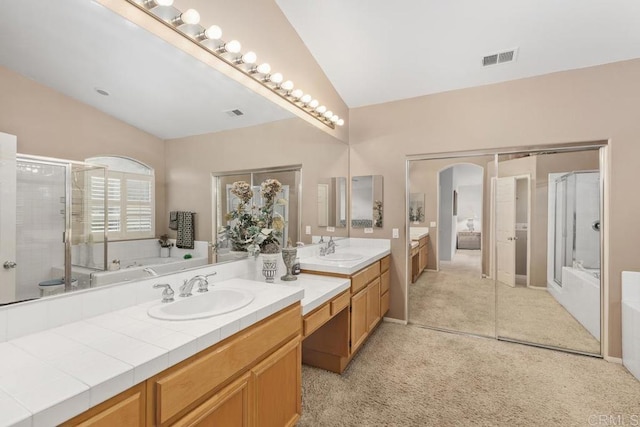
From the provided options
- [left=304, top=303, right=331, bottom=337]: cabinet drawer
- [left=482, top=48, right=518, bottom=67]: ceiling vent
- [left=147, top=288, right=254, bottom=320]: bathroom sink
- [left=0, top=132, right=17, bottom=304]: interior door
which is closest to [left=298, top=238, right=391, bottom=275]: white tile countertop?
[left=304, top=303, right=331, bottom=337]: cabinet drawer

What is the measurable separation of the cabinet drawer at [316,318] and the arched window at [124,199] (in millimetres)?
1009

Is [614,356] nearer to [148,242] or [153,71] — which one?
[148,242]

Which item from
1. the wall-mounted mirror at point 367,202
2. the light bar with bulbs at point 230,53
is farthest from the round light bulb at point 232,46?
the wall-mounted mirror at point 367,202

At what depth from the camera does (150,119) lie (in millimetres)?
1584

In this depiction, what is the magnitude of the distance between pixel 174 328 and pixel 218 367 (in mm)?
222

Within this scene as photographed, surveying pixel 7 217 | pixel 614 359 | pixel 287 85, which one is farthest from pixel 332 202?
pixel 614 359

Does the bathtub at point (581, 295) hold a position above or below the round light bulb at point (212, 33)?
below

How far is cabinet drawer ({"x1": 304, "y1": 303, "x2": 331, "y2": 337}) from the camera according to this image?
1827mm

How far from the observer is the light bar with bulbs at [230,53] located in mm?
1527

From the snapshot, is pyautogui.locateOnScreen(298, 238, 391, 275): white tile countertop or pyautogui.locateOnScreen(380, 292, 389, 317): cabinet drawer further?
pyautogui.locateOnScreen(380, 292, 389, 317): cabinet drawer

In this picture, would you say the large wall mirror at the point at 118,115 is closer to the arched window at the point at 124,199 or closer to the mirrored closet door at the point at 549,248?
the arched window at the point at 124,199

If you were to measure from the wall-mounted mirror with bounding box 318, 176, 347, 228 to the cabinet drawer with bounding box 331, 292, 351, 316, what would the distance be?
3.23 ft

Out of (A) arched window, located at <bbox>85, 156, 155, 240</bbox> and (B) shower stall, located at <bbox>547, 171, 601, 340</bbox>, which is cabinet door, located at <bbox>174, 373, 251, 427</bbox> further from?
(B) shower stall, located at <bbox>547, 171, 601, 340</bbox>

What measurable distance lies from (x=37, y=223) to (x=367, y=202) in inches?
117
